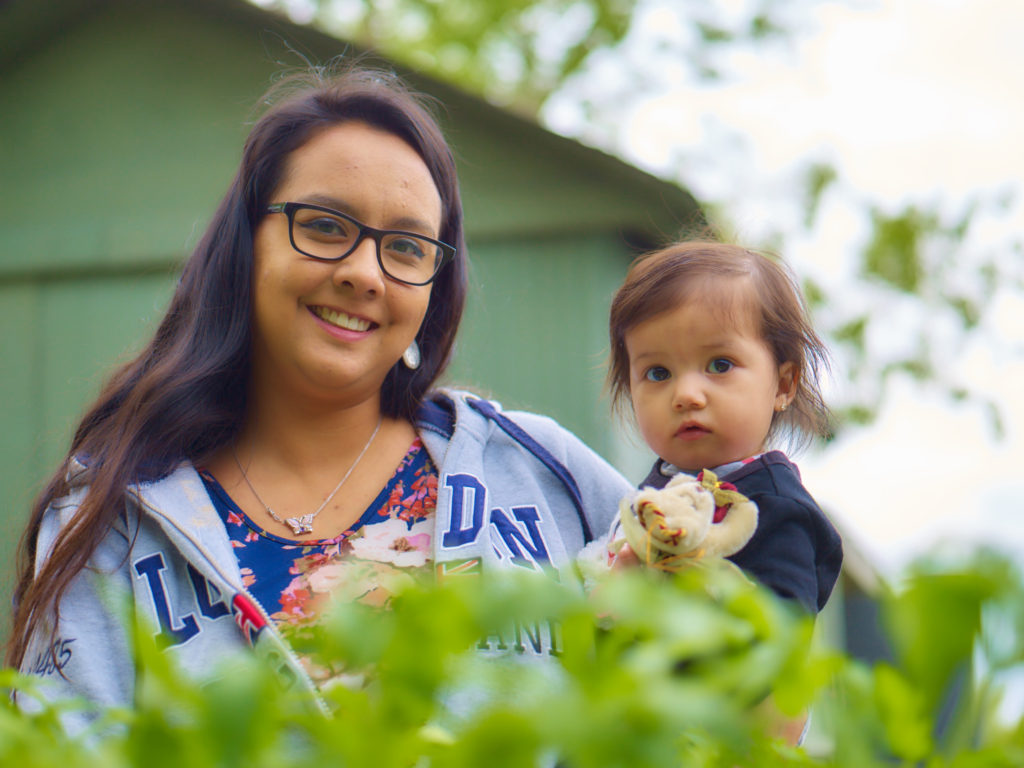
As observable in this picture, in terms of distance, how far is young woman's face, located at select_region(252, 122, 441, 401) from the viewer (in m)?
1.96

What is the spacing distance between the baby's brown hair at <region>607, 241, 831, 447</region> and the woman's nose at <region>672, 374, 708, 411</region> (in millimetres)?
130

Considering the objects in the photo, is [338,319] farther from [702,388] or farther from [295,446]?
[702,388]

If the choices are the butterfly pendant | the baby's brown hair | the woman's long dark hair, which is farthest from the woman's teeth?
the baby's brown hair

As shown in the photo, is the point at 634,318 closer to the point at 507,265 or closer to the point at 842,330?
the point at 507,265

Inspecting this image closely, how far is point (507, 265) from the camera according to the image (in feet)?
18.2

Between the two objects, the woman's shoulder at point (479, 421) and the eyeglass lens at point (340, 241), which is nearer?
the eyeglass lens at point (340, 241)

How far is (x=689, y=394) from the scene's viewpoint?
162 centimetres

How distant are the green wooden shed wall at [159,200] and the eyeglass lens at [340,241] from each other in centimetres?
332

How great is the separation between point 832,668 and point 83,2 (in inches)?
237

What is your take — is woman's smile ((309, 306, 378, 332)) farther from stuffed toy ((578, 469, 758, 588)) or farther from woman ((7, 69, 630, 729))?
stuffed toy ((578, 469, 758, 588))

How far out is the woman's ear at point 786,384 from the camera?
1.81 metres

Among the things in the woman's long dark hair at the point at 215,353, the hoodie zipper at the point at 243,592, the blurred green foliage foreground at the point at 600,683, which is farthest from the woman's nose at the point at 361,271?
the blurred green foliage foreground at the point at 600,683

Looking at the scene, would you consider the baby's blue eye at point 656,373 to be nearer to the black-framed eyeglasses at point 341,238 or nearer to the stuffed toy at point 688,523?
the stuffed toy at point 688,523

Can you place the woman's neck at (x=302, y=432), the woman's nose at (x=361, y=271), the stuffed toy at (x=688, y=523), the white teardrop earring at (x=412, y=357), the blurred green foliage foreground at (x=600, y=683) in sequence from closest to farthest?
the blurred green foliage foreground at (x=600, y=683) < the stuffed toy at (x=688, y=523) < the woman's nose at (x=361, y=271) < the woman's neck at (x=302, y=432) < the white teardrop earring at (x=412, y=357)
